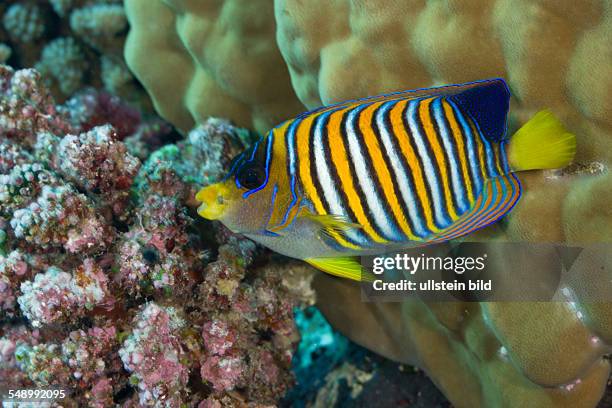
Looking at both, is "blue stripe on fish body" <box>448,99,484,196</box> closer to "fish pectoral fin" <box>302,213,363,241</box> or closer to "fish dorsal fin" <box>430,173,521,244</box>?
"fish dorsal fin" <box>430,173,521,244</box>

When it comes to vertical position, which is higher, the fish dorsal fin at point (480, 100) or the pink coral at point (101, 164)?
the fish dorsal fin at point (480, 100)

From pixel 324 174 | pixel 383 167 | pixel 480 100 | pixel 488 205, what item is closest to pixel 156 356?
pixel 324 174

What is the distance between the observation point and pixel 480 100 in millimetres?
1938

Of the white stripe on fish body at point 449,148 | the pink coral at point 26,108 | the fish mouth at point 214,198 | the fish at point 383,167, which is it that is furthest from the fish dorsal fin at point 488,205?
the pink coral at point 26,108

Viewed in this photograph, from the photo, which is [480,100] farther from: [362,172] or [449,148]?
[362,172]

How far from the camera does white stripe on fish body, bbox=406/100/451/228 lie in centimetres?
186

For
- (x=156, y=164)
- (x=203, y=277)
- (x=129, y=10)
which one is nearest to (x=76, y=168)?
(x=156, y=164)

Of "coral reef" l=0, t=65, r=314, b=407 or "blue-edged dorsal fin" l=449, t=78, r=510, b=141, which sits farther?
"coral reef" l=0, t=65, r=314, b=407

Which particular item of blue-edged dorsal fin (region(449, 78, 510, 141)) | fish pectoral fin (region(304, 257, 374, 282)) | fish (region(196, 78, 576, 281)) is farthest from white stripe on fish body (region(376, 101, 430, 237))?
fish pectoral fin (region(304, 257, 374, 282))

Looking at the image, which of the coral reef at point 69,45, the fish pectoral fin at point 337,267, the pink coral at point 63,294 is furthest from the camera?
the coral reef at point 69,45

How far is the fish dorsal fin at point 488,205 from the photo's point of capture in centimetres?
198

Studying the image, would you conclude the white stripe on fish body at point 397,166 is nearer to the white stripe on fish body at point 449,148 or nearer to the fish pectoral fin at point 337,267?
the white stripe on fish body at point 449,148

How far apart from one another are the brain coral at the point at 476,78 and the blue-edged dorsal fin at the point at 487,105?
250 mm

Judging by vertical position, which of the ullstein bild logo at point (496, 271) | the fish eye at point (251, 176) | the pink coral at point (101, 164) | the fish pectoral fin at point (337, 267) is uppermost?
the fish eye at point (251, 176)
